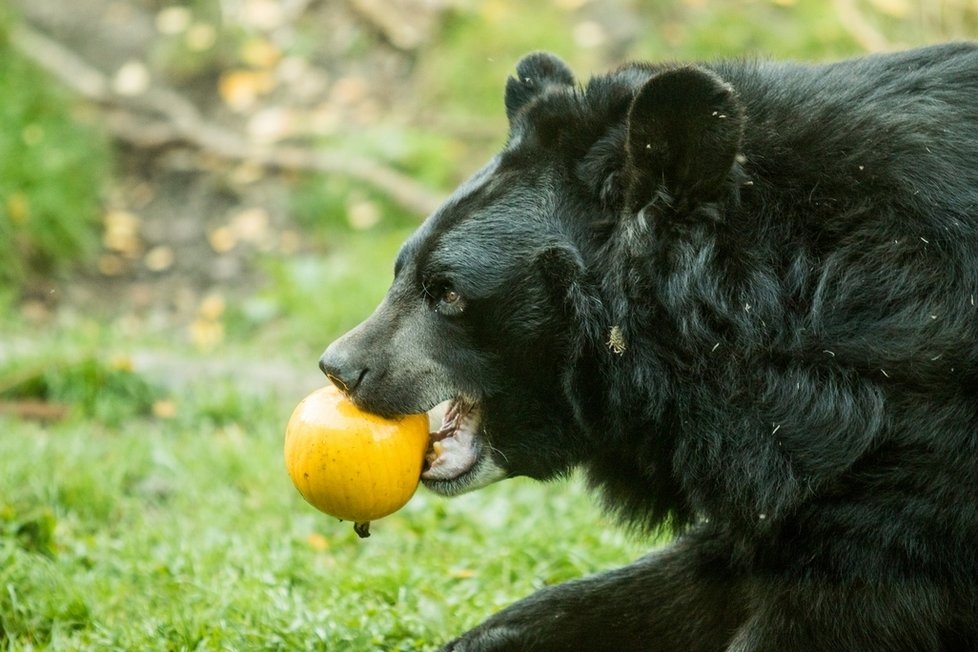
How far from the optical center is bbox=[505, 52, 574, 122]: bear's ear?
4102mm

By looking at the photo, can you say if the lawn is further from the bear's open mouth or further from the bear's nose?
the bear's nose

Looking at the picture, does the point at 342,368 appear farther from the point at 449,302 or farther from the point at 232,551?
the point at 232,551

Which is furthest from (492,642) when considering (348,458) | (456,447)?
(348,458)

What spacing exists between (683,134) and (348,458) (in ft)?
4.28

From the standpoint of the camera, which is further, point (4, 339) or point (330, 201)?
point (330, 201)

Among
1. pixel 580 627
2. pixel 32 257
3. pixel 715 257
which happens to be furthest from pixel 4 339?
pixel 715 257

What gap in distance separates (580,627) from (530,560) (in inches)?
39.2

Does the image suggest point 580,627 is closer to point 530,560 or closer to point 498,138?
point 530,560

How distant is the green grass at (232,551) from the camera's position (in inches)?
154

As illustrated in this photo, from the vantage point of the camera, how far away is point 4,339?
25.9ft

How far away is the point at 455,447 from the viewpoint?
12.5 ft

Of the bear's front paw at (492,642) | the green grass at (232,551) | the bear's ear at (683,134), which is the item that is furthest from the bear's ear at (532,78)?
the bear's front paw at (492,642)

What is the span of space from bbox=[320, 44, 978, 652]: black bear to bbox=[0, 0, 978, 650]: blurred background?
0.48 meters

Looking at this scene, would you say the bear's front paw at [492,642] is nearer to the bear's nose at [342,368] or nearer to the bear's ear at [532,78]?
the bear's nose at [342,368]
